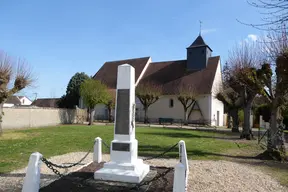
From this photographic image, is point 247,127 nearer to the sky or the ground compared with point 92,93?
nearer to the ground

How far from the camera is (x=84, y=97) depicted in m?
29.2

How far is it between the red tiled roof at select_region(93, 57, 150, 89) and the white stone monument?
108 ft

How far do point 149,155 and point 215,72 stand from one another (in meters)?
27.3

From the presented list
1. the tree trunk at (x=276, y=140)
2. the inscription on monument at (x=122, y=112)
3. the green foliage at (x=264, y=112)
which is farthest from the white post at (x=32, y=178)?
the green foliage at (x=264, y=112)

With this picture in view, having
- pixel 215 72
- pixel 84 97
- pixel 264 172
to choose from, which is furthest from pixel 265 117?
pixel 264 172

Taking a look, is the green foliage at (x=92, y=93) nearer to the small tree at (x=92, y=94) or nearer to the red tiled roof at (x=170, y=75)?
the small tree at (x=92, y=94)

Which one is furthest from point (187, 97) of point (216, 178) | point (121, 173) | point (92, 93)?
point (121, 173)

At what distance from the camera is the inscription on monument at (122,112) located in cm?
682

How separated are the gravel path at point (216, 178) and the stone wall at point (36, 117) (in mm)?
15451

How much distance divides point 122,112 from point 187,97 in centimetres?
2662

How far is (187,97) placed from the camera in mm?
32812

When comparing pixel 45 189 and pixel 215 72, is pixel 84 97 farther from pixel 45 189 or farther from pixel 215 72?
pixel 45 189

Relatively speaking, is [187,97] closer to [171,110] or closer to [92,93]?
[171,110]

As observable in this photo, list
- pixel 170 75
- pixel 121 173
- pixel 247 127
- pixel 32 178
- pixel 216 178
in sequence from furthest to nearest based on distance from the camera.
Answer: pixel 170 75 → pixel 247 127 → pixel 216 178 → pixel 121 173 → pixel 32 178
